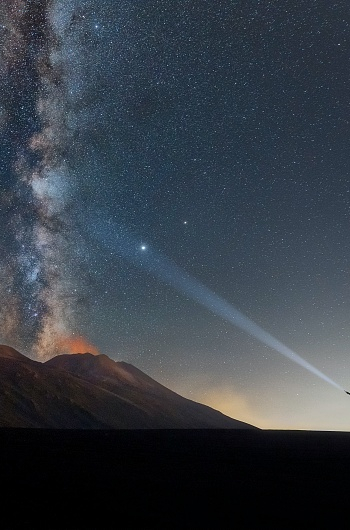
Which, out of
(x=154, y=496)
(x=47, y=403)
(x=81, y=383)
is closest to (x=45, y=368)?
(x=81, y=383)

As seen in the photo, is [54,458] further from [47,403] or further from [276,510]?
[47,403]

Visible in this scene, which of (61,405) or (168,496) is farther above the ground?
(168,496)

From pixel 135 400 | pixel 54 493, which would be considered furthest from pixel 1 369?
pixel 54 493

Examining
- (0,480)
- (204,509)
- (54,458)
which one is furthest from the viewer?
(54,458)

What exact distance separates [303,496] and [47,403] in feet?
435

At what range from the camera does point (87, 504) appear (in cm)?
988

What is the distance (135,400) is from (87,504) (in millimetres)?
191753

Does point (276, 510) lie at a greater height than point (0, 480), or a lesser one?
greater

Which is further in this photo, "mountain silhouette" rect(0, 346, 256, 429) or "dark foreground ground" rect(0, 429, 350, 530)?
"mountain silhouette" rect(0, 346, 256, 429)

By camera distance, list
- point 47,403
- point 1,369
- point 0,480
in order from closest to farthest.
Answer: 1. point 0,480
2. point 47,403
3. point 1,369

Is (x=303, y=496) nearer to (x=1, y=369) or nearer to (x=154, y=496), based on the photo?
(x=154, y=496)

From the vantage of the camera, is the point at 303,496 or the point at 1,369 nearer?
the point at 303,496

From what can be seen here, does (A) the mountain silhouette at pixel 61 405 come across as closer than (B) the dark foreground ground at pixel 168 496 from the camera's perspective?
No

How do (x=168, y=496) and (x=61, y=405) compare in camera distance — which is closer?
(x=168, y=496)
